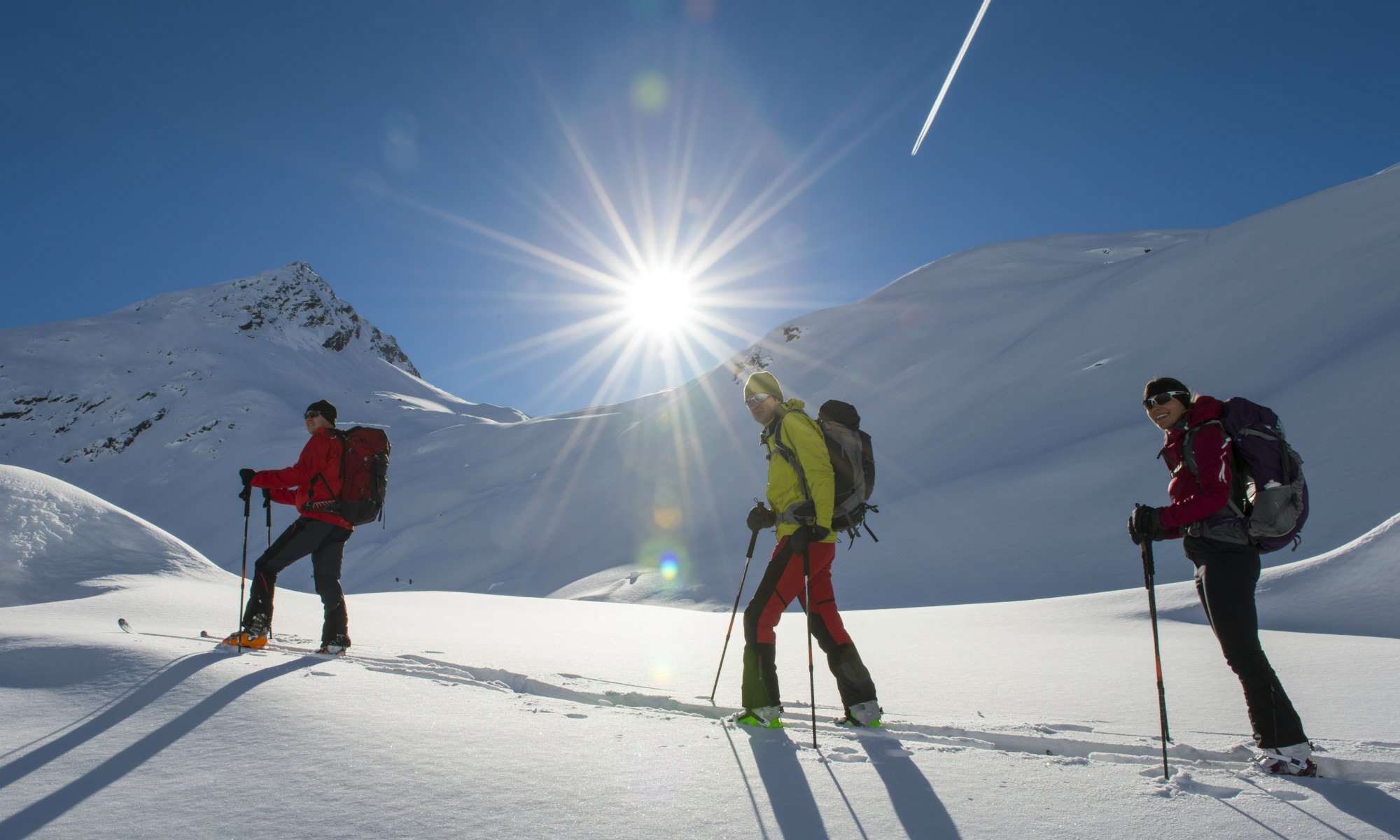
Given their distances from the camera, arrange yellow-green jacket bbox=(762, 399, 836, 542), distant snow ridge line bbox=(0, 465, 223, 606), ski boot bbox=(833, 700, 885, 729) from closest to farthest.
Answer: ski boot bbox=(833, 700, 885, 729) → yellow-green jacket bbox=(762, 399, 836, 542) → distant snow ridge line bbox=(0, 465, 223, 606)

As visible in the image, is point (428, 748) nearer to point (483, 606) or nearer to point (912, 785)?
point (912, 785)

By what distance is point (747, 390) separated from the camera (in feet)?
14.2

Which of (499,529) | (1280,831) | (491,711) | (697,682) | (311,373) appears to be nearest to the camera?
(1280,831)

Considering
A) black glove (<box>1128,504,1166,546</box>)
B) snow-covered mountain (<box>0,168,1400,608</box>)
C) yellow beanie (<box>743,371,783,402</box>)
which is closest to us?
black glove (<box>1128,504,1166,546</box>)

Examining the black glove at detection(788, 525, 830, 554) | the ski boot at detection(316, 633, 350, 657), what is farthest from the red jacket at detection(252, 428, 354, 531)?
the black glove at detection(788, 525, 830, 554)

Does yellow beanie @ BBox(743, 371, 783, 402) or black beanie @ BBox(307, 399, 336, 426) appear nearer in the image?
yellow beanie @ BBox(743, 371, 783, 402)

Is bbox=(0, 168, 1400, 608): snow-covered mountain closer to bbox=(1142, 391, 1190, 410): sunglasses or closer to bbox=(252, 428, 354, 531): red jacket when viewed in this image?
bbox=(1142, 391, 1190, 410): sunglasses

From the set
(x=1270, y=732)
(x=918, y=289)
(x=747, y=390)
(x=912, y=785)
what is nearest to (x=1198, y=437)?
(x=1270, y=732)

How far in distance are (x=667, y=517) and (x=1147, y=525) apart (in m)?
22.6

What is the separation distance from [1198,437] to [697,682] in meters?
3.42

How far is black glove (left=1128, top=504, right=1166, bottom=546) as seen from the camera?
3232 millimetres

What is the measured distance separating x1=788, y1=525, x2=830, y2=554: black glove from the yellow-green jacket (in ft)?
0.11

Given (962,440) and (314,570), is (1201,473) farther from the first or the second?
(962,440)

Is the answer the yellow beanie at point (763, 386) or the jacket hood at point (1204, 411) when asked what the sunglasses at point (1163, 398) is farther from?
the yellow beanie at point (763, 386)
